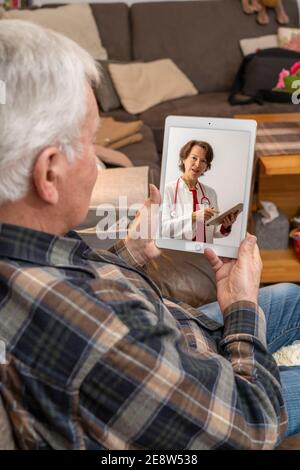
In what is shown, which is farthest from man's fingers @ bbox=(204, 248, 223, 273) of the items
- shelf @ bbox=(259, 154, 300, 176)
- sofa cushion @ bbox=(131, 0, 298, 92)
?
sofa cushion @ bbox=(131, 0, 298, 92)

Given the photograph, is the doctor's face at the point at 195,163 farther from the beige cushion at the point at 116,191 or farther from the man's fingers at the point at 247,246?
the beige cushion at the point at 116,191

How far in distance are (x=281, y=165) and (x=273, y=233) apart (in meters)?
0.30

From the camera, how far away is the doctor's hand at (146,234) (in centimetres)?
118

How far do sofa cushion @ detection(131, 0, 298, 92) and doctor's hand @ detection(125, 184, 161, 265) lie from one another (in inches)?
100

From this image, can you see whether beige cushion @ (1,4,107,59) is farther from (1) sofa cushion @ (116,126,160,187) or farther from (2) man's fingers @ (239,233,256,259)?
(2) man's fingers @ (239,233,256,259)

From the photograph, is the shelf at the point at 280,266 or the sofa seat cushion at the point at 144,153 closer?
the shelf at the point at 280,266

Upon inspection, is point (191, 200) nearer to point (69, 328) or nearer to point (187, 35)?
point (69, 328)

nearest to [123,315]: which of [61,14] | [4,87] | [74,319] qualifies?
[74,319]

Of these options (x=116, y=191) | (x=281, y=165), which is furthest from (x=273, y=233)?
(x=116, y=191)

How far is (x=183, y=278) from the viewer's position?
1400 mm

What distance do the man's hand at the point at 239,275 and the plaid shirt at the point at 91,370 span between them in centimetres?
23

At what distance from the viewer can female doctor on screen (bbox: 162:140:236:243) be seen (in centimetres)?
117

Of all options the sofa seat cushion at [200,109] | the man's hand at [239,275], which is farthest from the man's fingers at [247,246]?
the sofa seat cushion at [200,109]

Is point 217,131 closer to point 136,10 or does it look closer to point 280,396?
point 280,396
